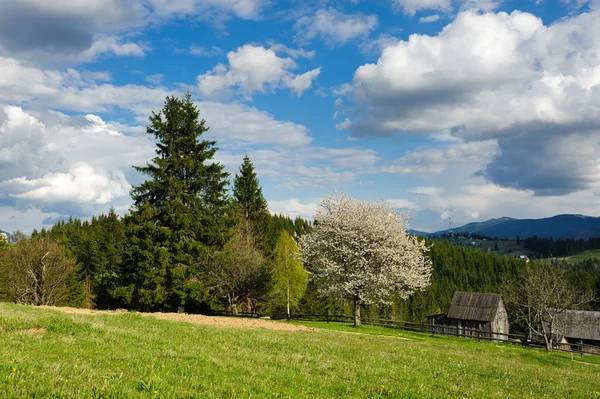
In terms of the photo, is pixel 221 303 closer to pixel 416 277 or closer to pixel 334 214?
pixel 334 214

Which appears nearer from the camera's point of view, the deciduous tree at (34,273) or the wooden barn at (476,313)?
the deciduous tree at (34,273)

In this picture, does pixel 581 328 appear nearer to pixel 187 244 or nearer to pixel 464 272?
pixel 187 244

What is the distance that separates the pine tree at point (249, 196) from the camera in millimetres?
61375

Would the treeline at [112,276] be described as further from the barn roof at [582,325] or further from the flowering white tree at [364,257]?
the barn roof at [582,325]

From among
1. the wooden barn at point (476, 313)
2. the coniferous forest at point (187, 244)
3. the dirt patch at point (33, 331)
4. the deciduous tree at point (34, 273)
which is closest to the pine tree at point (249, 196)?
the coniferous forest at point (187, 244)

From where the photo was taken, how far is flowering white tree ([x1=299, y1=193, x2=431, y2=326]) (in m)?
39.5

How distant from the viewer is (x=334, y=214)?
4262 centimetres

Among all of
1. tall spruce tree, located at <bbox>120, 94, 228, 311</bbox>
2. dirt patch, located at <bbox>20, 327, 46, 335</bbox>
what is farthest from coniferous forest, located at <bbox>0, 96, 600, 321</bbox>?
dirt patch, located at <bbox>20, 327, 46, 335</bbox>

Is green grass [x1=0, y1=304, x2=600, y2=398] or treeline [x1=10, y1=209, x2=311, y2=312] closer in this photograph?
green grass [x1=0, y1=304, x2=600, y2=398]

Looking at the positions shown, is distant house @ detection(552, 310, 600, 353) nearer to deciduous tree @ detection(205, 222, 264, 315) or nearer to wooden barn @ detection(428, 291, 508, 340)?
wooden barn @ detection(428, 291, 508, 340)

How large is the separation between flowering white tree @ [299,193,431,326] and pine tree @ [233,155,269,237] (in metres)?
19.8

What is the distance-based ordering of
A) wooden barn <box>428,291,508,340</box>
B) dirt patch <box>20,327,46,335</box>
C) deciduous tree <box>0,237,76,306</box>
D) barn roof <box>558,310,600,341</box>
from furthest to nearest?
wooden barn <box>428,291,508,340</box>
barn roof <box>558,310,600,341</box>
deciduous tree <box>0,237,76,306</box>
dirt patch <box>20,327,46,335</box>

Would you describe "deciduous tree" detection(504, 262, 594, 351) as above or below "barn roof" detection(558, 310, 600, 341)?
above

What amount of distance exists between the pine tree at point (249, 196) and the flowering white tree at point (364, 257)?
781 inches
